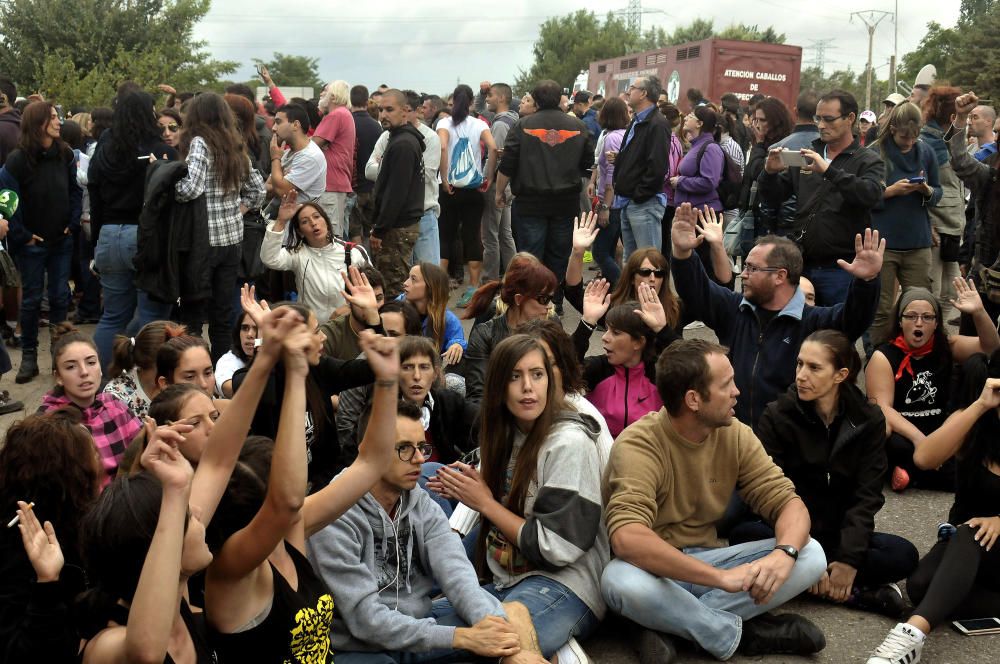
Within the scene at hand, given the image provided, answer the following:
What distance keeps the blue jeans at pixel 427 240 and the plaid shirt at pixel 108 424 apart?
15.4 feet

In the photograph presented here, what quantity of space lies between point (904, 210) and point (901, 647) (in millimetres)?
4615

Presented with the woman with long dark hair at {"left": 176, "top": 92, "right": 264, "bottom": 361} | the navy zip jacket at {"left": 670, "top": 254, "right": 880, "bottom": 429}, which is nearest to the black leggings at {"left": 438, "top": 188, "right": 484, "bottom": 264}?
the woman with long dark hair at {"left": 176, "top": 92, "right": 264, "bottom": 361}

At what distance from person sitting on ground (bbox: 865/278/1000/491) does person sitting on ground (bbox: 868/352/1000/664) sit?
1299 millimetres

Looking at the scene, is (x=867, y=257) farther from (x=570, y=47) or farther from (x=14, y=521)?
(x=570, y=47)

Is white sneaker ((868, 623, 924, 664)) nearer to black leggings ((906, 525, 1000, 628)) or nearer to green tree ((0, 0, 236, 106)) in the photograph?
black leggings ((906, 525, 1000, 628))

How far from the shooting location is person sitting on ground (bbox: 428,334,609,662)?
4.12 metres

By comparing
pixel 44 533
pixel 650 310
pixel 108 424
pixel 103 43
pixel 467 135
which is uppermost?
pixel 103 43

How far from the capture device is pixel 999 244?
7336 millimetres

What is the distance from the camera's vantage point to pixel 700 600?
4.24 metres

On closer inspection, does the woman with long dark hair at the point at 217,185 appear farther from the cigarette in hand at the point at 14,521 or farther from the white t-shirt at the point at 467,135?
Result: the cigarette in hand at the point at 14,521

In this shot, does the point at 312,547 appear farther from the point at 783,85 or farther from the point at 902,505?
the point at 783,85

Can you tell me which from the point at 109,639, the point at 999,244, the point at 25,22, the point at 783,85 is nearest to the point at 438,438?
the point at 109,639

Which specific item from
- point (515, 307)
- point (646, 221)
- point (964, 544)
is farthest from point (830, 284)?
point (964, 544)

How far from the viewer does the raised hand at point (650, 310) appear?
539 cm
